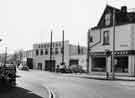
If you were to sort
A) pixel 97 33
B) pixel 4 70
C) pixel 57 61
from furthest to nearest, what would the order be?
pixel 57 61 < pixel 97 33 < pixel 4 70

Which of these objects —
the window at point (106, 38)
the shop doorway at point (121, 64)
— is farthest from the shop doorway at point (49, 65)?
the shop doorway at point (121, 64)

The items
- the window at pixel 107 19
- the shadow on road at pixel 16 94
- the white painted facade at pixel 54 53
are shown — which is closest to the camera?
the shadow on road at pixel 16 94

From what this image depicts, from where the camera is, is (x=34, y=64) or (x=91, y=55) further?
(x=34, y=64)

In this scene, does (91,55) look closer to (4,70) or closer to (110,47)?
(110,47)

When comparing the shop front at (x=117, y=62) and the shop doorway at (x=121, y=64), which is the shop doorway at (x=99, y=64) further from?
the shop doorway at (x=121, y=64)

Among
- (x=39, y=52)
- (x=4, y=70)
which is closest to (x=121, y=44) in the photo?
(x=4, y=70)

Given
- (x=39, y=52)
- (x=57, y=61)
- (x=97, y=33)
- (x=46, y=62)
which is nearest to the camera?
(x=97, y=33)

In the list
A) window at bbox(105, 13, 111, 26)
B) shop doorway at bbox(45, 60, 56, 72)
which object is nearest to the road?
window at bbox(105, 13, 111, 26)

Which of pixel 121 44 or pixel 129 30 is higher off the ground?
pixel 129 30

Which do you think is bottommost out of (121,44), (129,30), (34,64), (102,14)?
(34,64)

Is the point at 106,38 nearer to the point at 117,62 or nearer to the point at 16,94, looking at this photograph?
the point at 117,62

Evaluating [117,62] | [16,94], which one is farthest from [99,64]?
[16,94]

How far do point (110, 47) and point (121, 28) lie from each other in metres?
3.37

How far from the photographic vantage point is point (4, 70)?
14.6m
